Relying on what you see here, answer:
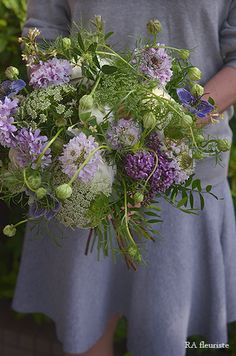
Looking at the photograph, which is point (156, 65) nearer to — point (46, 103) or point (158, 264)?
point (46, 103)

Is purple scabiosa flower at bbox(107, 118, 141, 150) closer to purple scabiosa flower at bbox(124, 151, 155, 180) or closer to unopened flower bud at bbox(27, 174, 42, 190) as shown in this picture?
purple scabiosa flower at bbox(124, 151, 155, 180)

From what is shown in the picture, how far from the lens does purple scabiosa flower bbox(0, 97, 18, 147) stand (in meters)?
1.02

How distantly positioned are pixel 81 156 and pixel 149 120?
13 centimetres

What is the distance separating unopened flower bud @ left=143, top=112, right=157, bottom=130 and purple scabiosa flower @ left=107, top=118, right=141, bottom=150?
30 millimetres

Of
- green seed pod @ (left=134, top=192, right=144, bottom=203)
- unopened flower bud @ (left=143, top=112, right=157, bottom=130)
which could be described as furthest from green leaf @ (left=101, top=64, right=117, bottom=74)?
green seed pod @ (left=134, top=192, right=144, bottom=203)

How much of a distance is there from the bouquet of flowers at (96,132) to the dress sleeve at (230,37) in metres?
0.36

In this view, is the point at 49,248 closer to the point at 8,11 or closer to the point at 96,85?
the point at 96,85

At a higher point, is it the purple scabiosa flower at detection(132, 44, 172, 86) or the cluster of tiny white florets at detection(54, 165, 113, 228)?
the purple scabiosa flower at detection(132, 44, 172, 86)

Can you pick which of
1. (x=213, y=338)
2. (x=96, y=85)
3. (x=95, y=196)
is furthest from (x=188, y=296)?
(x=96, y=85)

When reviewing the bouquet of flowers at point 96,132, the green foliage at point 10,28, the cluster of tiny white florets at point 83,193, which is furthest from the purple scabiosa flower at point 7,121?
the green foliage at point 10,28

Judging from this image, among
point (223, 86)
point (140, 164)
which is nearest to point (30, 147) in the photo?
point (140, 164)

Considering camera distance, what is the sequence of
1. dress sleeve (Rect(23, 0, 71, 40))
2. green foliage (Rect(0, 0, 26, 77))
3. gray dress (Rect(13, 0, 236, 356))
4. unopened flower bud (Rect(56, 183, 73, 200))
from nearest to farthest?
unopened flower bud (Rect(56, 183, 73, 200)) < gray dress (Rect(13, 0, 236, 356)) < dress sleeve (Rect(23, 0, 71, 40)) < green foliage (Rect(0, 0, 26, 77))

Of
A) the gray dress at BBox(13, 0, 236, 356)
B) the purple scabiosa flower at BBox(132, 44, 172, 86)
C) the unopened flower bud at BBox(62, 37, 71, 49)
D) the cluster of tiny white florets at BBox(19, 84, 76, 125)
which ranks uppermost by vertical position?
the unopened flower bud at BBox(62, 37, 71, 49)

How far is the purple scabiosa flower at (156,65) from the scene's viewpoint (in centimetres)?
109
